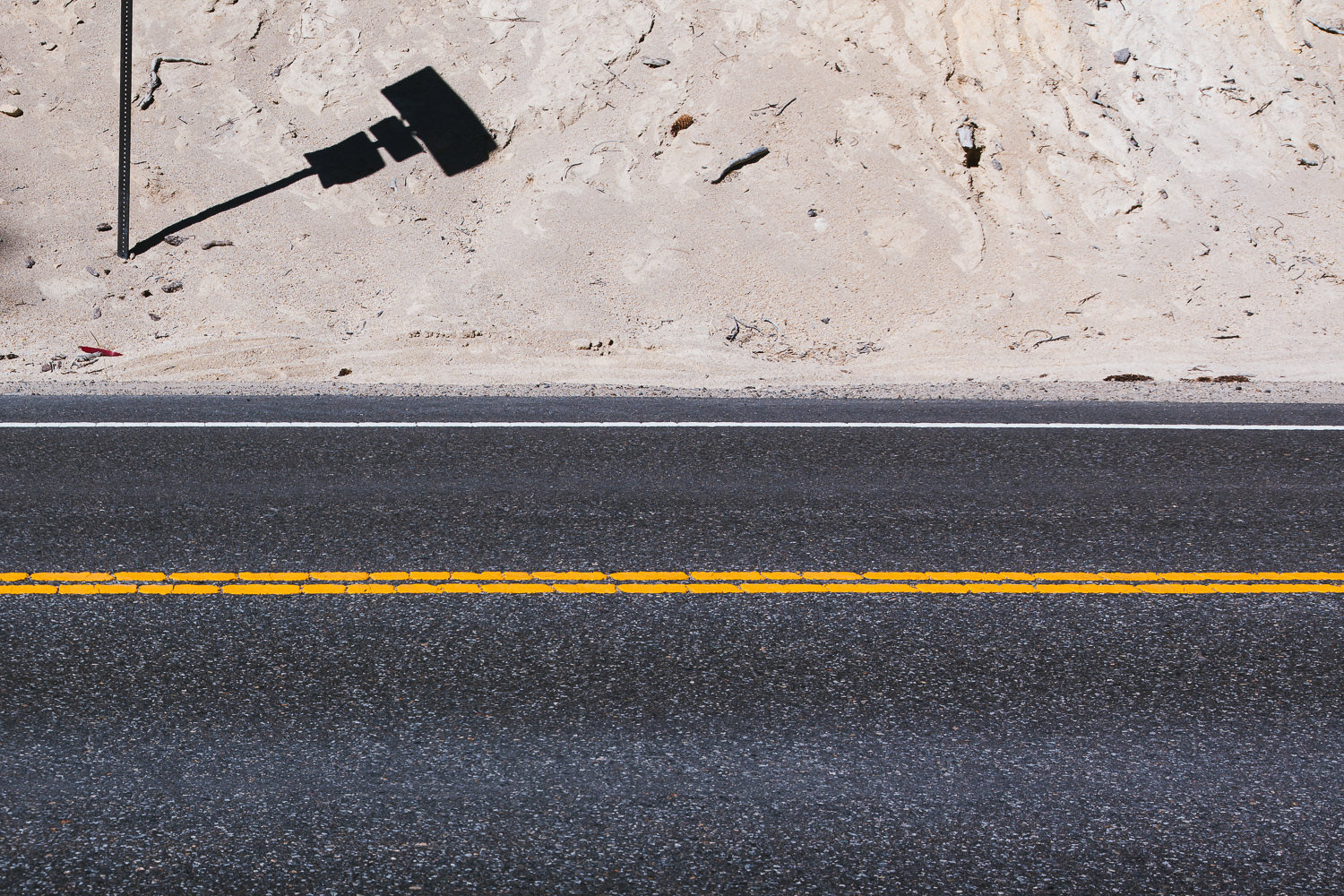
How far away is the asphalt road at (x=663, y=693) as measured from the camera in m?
3.11

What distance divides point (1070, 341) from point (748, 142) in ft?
17.3

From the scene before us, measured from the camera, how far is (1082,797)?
3398mm

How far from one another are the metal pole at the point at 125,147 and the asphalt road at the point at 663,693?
7.79 metres

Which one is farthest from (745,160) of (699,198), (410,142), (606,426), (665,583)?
(665,583)

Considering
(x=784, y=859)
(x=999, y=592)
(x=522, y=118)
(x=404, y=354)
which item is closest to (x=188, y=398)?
(x=404, y=354)

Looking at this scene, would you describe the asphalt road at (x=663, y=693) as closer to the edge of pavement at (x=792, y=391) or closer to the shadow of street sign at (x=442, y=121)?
the edge of pavement at (x=792, y=391)

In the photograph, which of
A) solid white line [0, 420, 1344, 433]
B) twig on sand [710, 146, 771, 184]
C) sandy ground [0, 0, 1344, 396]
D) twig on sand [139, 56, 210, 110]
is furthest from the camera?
twig on sand [139, 56, 210, 110]

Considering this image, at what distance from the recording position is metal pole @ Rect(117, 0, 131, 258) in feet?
41.8

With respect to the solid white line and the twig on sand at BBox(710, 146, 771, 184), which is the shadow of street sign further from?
the solid white line

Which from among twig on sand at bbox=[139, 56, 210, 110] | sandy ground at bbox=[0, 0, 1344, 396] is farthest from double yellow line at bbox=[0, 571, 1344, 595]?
twig on sand at bbox=[139, 56, 210, 110]

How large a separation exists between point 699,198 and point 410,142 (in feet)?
13.9

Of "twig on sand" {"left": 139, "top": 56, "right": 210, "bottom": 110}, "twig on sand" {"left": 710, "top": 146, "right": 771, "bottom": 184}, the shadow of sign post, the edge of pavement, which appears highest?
"twig on sand" {"left": 139, "top": 56, "right": 210, "bottom": 110}

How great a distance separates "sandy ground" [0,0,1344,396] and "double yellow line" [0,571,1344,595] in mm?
6043

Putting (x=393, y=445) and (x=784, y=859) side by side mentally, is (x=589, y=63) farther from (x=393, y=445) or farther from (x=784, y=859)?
(x=784, y=859)
